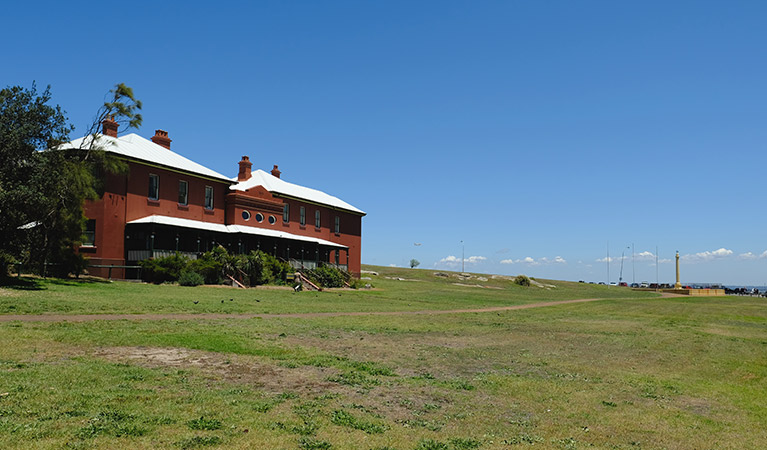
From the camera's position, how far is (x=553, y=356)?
12.7m

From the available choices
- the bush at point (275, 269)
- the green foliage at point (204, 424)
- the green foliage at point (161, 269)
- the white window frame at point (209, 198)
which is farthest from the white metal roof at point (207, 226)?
the green foliage at point (204, 424)

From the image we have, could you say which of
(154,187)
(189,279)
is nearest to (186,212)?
(154,187)

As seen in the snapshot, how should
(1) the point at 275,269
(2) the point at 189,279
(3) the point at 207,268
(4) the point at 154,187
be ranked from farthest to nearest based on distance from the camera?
(1) the point at 275,269
(4) the point at 154,187
(3) the point at 207,268
(2) the point at 189,279

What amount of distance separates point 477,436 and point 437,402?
1598 millimetres

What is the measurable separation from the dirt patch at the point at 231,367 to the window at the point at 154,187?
94.9 ft

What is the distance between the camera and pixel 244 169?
50781mm

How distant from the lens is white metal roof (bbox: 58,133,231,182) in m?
35.1

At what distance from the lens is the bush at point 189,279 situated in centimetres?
3219

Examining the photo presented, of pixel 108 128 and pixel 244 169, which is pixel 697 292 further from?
pixel 108 128

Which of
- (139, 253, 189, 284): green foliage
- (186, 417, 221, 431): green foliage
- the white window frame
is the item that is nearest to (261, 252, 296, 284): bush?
(139, 253, 189, 284): green foliage

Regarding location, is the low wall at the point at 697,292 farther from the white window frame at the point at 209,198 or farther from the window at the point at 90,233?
the window at the point at 90,233

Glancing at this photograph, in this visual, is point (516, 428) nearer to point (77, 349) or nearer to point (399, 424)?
point (399, 424)

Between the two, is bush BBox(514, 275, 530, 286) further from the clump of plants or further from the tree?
the tree

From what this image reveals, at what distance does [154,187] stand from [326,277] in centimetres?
1461
